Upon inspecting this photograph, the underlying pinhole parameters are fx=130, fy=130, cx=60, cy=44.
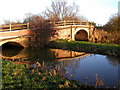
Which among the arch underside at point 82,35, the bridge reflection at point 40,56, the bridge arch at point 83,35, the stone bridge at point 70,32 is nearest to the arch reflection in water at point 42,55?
the bridge reflection at point 40,56

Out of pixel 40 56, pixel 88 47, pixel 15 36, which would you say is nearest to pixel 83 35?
pixel 88 47

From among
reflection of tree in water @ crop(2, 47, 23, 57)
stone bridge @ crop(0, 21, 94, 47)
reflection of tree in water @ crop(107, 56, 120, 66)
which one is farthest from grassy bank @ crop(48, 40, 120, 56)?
reflection of tree in water @ crop(2, 47, 23, 57)

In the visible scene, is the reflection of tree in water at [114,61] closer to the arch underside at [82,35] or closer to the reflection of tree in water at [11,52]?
the reflection of tree in water at [11,52]

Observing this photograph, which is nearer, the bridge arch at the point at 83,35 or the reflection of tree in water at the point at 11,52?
the reflection of tree in water at the point at 11,52

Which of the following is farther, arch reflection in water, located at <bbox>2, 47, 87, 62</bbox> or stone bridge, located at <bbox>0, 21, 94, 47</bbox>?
stone bridge, located at <bbox>0, 21, 94, 47</bbox>

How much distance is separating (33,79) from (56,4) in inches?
1167

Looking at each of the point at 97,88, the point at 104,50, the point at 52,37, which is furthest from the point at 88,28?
the point at 97,88

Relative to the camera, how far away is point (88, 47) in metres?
14.4

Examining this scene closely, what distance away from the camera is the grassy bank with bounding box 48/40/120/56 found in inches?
499

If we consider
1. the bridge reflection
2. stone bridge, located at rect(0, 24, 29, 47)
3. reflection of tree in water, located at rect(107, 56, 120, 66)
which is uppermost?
stone bridge, located at rect(0, 24, 29, 47)

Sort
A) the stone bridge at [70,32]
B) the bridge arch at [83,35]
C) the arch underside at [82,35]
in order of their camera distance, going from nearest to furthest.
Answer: the stone bridge at [70,32] < the bridge arch at [83,35] < the arch underside at [82,35]

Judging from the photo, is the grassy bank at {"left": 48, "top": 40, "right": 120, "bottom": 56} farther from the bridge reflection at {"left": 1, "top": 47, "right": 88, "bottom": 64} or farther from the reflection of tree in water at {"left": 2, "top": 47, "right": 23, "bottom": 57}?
the reflection of tree in water at {"left": 2, "top": 47, "right": 23, "bottom": 57}

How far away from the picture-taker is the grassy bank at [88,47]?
1266 cm

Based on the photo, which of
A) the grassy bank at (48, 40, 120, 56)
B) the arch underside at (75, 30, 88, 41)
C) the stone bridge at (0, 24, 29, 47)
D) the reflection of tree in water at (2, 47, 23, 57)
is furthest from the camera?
the arch underside at (75, 30, 88, 41)
